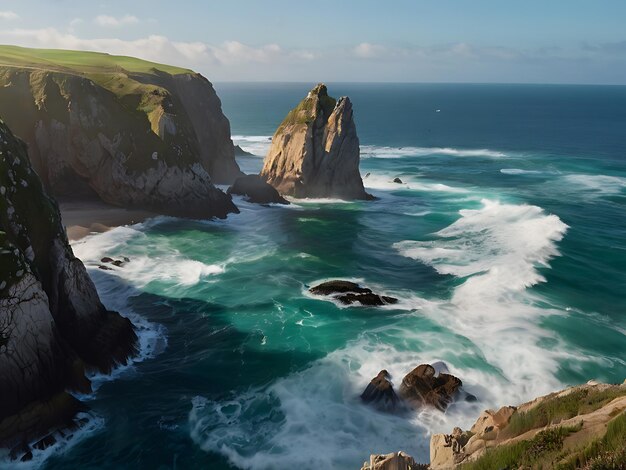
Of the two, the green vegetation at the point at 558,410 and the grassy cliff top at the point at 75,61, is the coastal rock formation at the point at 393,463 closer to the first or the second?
the green vegetation at the point at 558,410

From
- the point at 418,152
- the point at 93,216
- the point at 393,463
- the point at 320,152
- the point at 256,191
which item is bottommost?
the point at 93,216

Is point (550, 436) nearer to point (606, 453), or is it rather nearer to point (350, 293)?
point (606, 453)

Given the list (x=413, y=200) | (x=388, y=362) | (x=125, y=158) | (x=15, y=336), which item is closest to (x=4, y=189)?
(x=15, y=336)

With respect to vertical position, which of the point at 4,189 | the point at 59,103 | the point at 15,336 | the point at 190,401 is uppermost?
the point at 59,103

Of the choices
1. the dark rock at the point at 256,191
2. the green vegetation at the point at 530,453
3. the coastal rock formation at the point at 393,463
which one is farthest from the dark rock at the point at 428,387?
the dark rock at the point at 256,191

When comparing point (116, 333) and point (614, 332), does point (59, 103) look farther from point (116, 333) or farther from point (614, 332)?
point (614, 332)

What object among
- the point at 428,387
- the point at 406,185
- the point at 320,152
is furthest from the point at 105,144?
the point at 406,185
